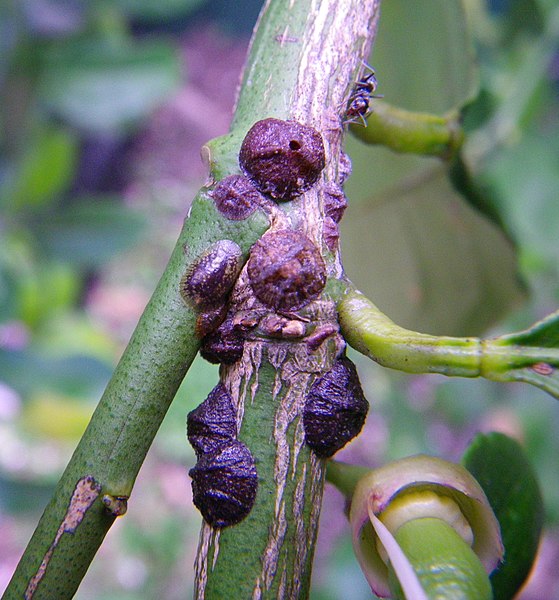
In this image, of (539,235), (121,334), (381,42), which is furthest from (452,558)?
(121,334)

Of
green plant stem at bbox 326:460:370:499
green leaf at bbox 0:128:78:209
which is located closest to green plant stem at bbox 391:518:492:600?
green plant stem at bbox 326:460:370:499

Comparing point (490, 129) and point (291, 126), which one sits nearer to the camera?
point (291, 126)

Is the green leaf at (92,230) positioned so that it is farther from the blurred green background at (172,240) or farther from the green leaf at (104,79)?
the green leaf at (104,79)

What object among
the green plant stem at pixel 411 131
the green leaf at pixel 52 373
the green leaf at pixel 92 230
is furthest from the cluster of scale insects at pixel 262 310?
the green leaf at pixel 92 230

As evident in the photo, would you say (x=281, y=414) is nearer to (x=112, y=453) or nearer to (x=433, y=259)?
(x=112, y=453)

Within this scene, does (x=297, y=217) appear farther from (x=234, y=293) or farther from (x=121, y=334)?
(x=121, y=334)

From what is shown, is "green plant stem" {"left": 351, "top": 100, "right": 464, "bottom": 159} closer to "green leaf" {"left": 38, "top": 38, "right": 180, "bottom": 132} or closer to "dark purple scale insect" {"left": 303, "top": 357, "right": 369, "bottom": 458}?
"dark purple scale insect" {"left": 303, "top": 357, "right": 369, "bottom": 458}
